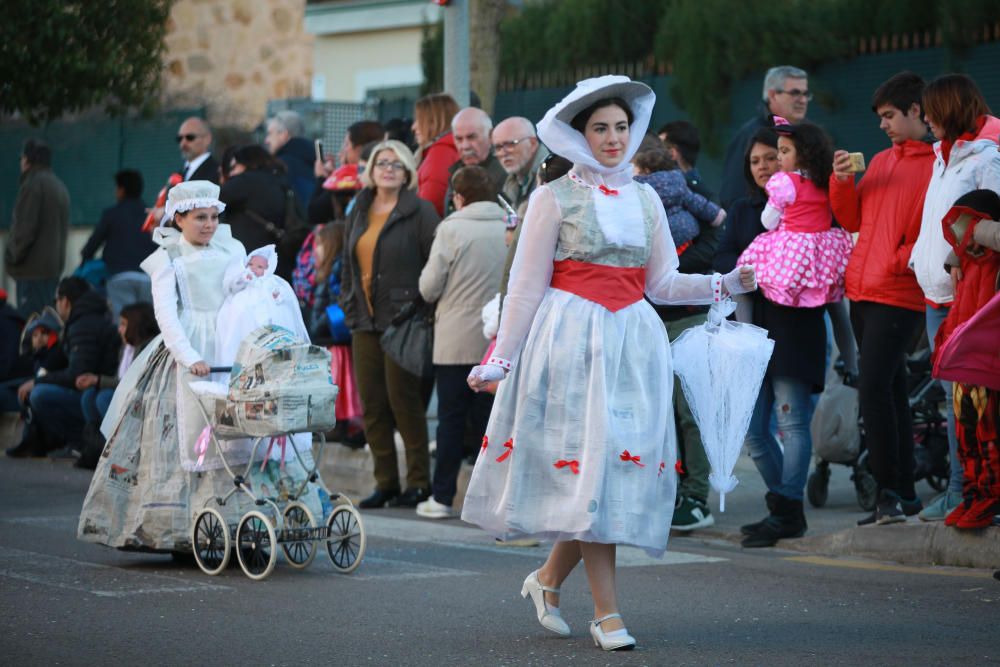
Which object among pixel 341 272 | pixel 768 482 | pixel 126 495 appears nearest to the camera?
pixel 126 495

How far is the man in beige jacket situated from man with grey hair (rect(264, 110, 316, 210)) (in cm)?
421

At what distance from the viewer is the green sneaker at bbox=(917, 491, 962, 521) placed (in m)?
9.09

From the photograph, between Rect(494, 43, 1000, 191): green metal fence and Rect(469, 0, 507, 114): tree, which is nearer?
Rect(494, 43, 1000, 191): green metal fence

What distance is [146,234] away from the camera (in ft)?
56.4

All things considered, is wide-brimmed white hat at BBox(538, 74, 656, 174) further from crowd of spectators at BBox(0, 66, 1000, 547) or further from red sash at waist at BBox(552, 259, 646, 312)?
crowd of spectators at BBox(0, 66, 1000, 547)

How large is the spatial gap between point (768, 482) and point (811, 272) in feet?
4.17

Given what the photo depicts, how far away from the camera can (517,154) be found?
1132 centimetres

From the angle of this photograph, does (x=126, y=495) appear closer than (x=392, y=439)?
Yes

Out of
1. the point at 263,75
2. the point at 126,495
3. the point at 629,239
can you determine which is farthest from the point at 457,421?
the point at 263,75

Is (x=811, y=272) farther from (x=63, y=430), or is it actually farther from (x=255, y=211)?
(x=63, y=430)

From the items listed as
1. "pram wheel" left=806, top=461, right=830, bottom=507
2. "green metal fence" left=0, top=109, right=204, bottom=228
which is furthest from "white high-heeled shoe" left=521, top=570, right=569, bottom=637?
"green metal fence" left=0, top=109, right=204, bottom=228

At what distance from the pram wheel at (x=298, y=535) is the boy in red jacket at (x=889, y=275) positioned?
9.80 ft

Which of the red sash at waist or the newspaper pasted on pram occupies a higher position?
the red sash at waist

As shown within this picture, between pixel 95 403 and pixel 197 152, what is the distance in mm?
2423
